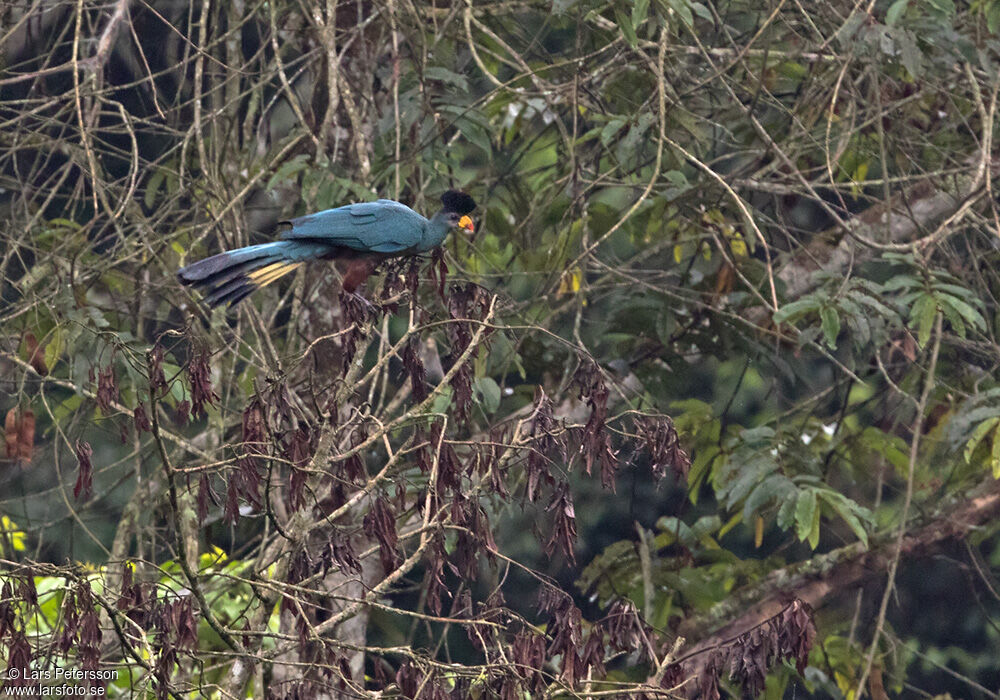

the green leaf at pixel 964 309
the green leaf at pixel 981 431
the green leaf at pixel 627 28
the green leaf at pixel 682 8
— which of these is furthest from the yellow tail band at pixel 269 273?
the green leaf at pixel 981 431

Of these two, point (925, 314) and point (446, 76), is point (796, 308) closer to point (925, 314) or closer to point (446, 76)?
point (925, 314)

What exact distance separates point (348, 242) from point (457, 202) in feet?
1.59

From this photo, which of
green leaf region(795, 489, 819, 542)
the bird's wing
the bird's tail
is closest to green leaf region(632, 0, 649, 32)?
the bird's wing

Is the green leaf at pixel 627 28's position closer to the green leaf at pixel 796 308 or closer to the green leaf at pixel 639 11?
the green leaf at pixel 639 11

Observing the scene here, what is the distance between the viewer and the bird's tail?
3475 millimetres

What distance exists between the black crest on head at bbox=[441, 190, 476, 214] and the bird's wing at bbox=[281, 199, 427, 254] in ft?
0.48

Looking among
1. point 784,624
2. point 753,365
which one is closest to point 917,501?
point 753,365

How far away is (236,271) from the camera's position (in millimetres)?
3611

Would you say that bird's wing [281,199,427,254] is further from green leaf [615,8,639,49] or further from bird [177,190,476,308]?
green leaf [615,8,639,49]

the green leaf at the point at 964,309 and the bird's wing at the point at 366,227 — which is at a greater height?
the bird's wing at the point at 366,227

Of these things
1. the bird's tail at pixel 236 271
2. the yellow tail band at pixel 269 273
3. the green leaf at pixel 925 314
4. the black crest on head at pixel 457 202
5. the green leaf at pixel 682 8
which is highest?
the green leaf at pixel 682 8

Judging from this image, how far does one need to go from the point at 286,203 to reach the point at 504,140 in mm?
1178

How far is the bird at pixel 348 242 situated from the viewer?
3.63 metres

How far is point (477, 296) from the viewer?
3.15 m
